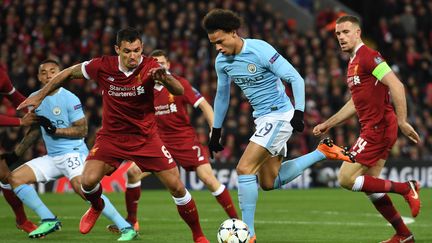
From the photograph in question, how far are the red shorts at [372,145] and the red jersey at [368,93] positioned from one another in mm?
73

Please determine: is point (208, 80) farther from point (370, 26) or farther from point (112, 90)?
point (112, 90)

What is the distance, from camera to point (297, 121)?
884 centimetres

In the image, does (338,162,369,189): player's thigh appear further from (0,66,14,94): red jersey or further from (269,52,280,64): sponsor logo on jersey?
(0,66,14,94): red jersey

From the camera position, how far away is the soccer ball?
331 inches

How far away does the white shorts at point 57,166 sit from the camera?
1082cm

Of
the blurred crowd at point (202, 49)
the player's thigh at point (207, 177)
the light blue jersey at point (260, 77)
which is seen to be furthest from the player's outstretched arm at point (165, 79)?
the blurred crowd at point (202, 49)

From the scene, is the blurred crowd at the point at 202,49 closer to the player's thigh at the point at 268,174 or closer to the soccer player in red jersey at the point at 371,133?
the player's thigh at the point at 268,174

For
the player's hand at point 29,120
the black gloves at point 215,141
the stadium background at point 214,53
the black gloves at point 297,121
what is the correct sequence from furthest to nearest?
the stadium background at point 214,53 → the player's hand at point 29,120 → the black gloves at point 215,141 → the black gloves at point 297,121

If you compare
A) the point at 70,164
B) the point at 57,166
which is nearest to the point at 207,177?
the point at 70,164

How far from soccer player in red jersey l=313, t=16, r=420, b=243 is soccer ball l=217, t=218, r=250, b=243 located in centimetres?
132

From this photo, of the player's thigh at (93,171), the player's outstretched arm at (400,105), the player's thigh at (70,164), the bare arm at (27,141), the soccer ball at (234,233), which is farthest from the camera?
the bare arm at (27,141)

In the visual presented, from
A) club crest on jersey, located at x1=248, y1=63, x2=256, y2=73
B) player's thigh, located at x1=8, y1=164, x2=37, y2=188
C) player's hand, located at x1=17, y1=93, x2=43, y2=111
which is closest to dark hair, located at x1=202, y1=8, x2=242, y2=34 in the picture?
club crest on jersey, located at x1=248, y1=63, x2=256, y2=73

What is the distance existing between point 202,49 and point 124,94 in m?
13.8

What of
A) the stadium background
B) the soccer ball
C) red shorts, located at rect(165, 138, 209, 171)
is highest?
the soccer ball
